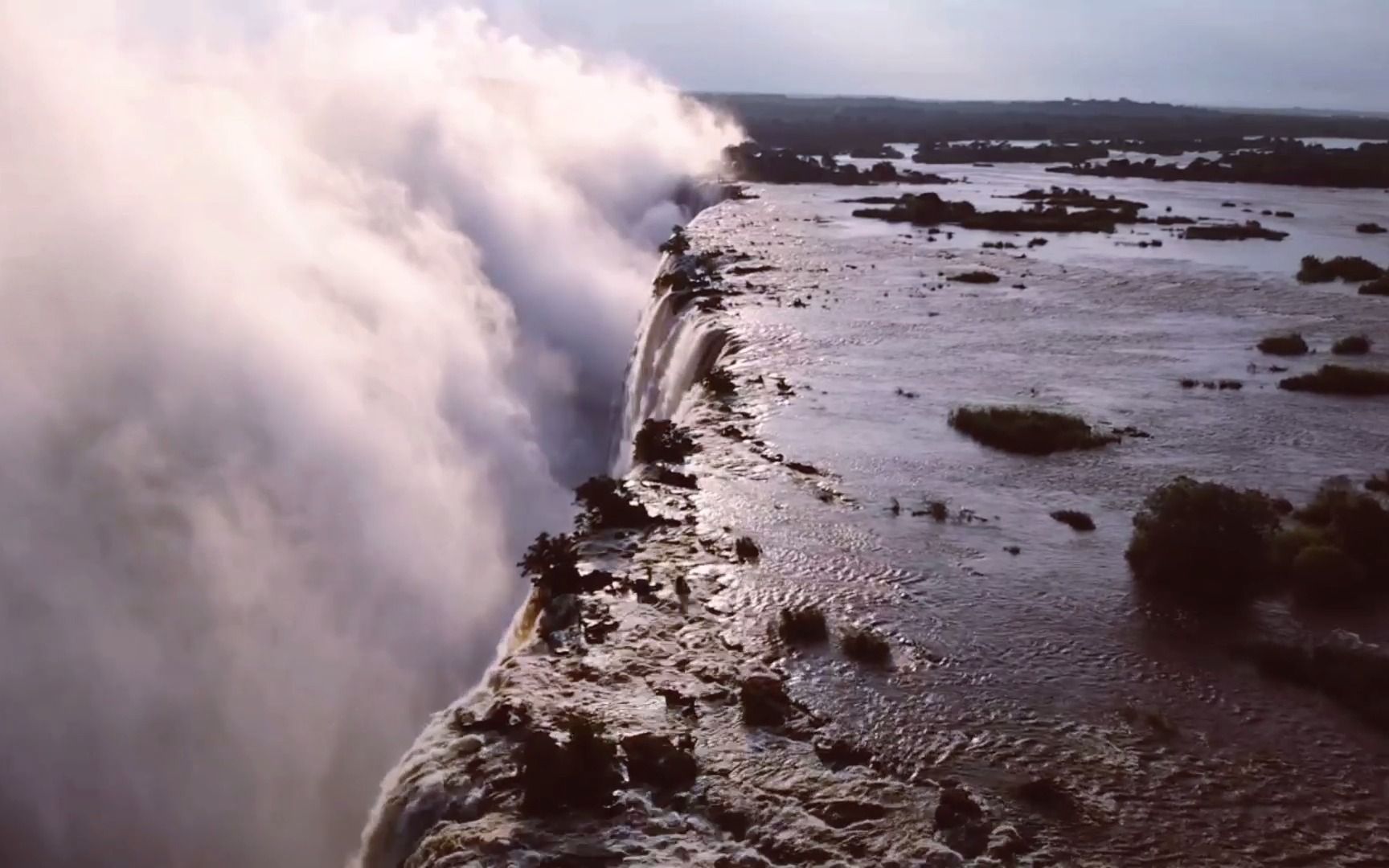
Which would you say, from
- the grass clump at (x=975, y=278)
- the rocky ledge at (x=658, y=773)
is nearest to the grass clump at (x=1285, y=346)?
the grass clump at (x=975, y=278)

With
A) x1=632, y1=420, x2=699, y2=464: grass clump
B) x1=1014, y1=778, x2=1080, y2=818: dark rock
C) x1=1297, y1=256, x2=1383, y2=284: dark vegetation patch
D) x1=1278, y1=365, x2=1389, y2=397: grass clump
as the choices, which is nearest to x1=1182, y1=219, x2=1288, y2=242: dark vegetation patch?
x1=1297, y1=256, x2=1383, y2=284: dark vegetation patch

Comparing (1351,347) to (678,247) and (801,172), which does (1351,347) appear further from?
(801,172)

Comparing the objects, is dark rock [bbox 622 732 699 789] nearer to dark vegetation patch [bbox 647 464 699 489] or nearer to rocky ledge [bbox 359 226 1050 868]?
rocky ledge [bbox 359 226 1050 868]

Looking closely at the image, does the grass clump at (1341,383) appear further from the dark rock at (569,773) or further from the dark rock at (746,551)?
the dark rock at (569,773)

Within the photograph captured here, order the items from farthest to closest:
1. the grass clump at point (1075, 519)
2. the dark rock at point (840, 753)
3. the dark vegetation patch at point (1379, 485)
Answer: the dark vegetation patch at point (1379, 485) → the grass clump at point (1075, 519) → the dark rock at point (840, 753)

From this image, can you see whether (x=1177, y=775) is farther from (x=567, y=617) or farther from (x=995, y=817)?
(x=567, y=617)

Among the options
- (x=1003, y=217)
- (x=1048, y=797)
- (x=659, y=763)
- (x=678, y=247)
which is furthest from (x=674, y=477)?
(x=1003, y=217)
